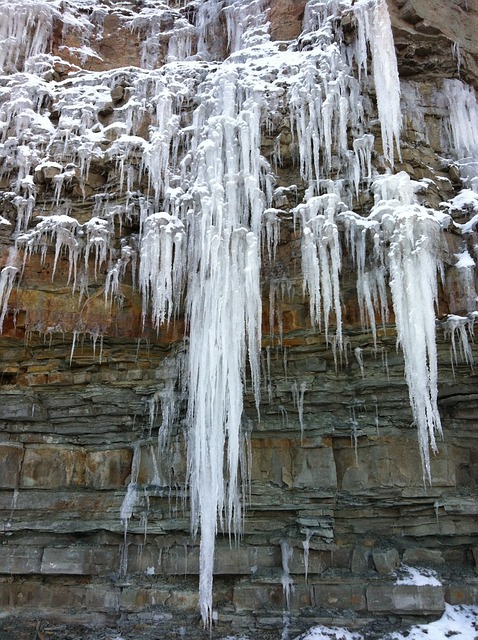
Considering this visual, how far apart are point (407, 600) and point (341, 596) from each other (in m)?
0.86

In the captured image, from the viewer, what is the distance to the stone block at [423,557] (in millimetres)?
6957

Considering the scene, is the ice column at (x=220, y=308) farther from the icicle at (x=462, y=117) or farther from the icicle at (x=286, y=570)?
the icicle at (x=462, y=117)

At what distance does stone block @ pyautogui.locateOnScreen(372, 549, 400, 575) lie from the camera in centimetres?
671

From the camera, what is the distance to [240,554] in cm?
708

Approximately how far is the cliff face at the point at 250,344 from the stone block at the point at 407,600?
0.12 feet

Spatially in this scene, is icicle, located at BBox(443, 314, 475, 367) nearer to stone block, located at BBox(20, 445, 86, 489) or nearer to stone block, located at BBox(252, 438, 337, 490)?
stone block, located at BBox(252, 438, 337, 490)

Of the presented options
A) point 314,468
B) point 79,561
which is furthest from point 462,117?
point 79,561

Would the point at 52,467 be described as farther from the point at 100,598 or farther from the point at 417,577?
the point at 417,577

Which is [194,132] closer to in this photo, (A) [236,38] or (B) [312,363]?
(A) [236,38]

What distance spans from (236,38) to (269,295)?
5772 millimetres

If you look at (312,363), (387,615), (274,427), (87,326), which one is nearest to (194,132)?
(87,326)

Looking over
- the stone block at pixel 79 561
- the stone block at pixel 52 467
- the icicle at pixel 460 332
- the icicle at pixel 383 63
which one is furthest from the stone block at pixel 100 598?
the icicle at pixel 383 63

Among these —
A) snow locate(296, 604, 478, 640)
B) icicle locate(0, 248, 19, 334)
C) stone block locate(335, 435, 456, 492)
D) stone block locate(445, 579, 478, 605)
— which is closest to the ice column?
snow locate(296, 604, 478, 640)

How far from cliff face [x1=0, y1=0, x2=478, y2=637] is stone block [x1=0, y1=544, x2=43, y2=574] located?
0.09 ft
